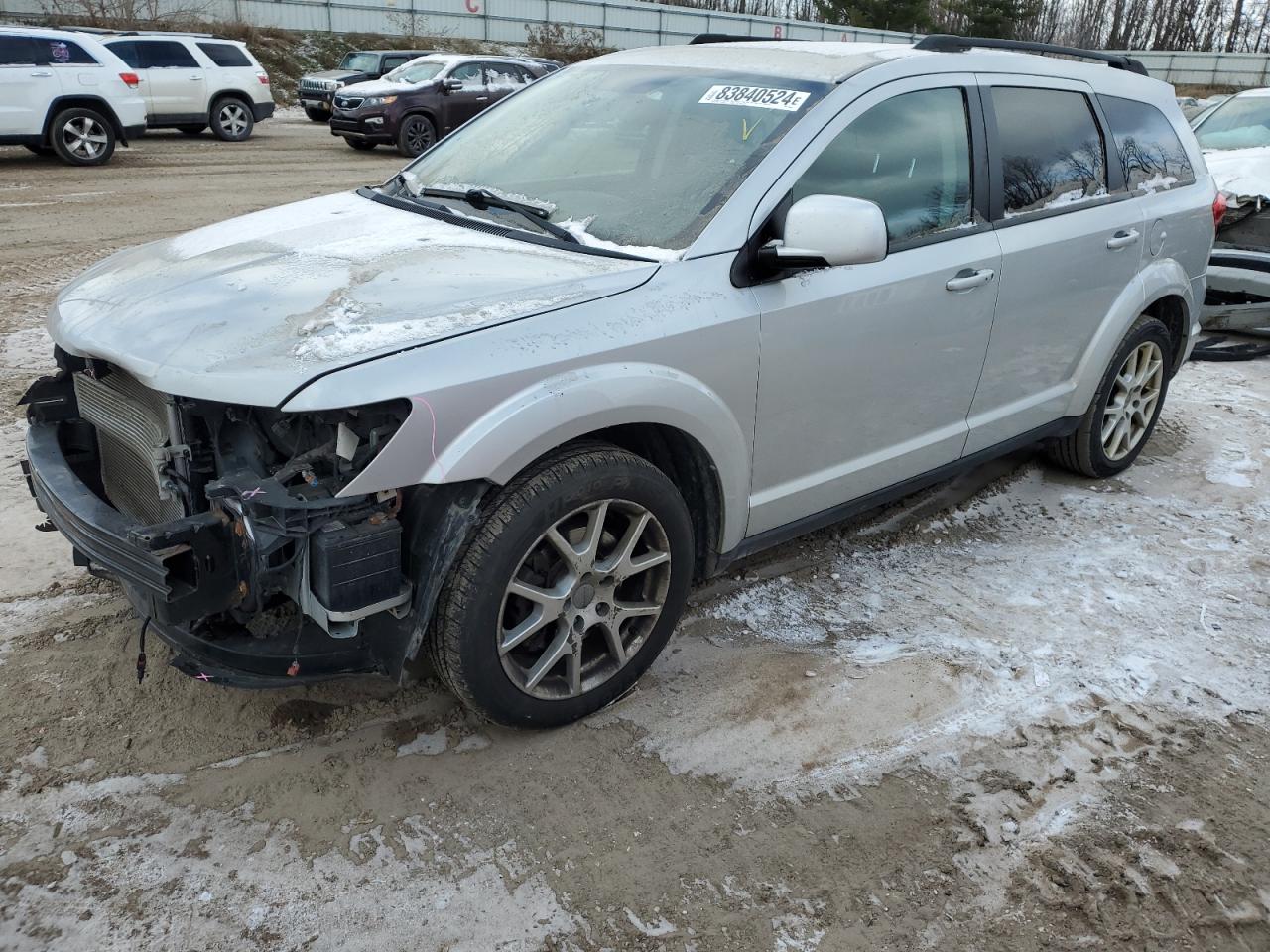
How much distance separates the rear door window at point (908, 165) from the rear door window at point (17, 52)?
44.1 feet

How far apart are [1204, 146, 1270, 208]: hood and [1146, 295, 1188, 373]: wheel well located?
313cm

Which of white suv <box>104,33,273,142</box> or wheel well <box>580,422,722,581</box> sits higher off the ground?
white suv <box>104,33,273,142</box>

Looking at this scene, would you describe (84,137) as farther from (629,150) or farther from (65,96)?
(629,150)

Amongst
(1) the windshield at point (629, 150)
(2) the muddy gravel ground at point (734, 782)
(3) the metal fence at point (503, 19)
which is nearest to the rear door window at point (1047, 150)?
(1) the windshield at point (629, 150)

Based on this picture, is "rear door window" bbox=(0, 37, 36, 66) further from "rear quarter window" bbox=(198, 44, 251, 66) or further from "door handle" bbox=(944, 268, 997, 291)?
"door handle" bbox=(944, 268, 997, 291)

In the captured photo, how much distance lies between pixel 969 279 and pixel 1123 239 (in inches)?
48.1

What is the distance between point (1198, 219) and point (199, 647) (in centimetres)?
481

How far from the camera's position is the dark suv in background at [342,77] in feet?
71.2

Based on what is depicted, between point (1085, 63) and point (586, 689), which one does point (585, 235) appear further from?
point (1085, 63)

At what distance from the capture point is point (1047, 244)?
4082 millimetres

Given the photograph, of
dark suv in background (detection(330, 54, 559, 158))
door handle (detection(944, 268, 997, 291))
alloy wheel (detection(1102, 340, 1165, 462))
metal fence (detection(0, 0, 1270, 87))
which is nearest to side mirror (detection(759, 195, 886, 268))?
door handle (detection(944, 268, 997, 291))

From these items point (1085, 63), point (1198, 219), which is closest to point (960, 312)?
point (1085, 63)

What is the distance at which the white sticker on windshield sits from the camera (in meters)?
3.36

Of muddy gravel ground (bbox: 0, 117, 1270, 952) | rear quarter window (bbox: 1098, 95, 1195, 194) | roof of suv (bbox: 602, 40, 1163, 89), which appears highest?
roof of suv (bbox: 602, 40, 1163, 89)
